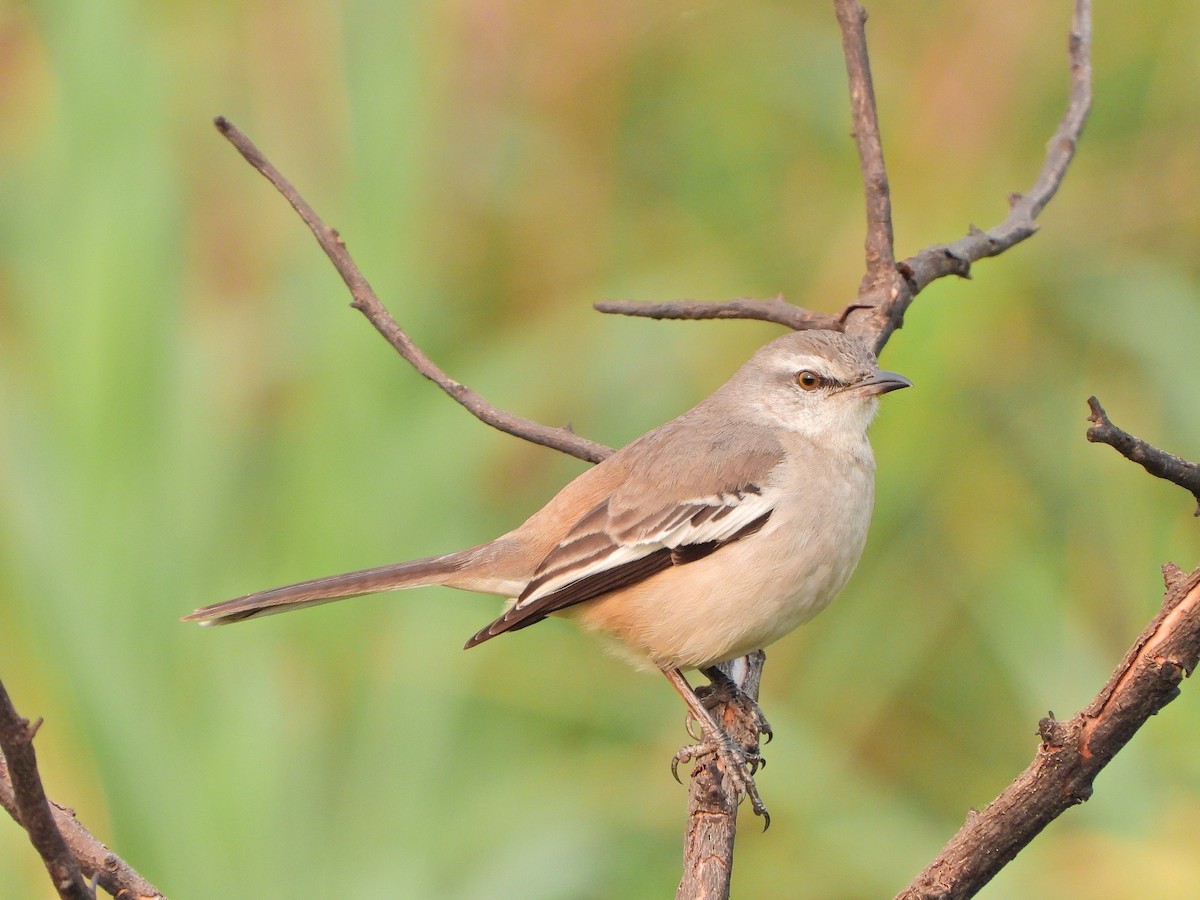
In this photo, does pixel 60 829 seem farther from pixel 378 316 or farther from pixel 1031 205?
pixel 1031 205

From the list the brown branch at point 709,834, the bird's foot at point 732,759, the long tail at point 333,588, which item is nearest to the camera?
the brown branch at point 709,834

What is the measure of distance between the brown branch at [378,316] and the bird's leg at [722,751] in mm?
797

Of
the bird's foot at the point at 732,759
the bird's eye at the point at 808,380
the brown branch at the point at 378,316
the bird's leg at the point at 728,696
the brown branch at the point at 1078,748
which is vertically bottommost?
the brown branch at the point at 1078,748

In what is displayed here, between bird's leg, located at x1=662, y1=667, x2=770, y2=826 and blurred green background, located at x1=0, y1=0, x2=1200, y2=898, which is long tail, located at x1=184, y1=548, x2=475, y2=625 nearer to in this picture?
blurred green background, located at x1=0, y1=0, x2=1200, y2=898

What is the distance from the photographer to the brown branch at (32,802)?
1630mm

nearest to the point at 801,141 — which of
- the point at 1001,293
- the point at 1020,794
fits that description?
the point at 1001,293

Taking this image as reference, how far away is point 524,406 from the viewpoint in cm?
511

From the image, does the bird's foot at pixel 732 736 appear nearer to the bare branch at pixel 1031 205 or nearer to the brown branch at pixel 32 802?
the bare branch at pixel 1031 205

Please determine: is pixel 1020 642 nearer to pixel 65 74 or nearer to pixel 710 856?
pixel 710 856

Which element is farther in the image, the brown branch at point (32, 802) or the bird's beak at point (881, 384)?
the bird's beak at point (881, 384)

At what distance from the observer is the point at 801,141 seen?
580 cm

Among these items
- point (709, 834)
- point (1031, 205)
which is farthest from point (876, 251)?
point (709, 834)

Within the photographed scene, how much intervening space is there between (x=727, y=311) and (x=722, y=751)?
1.30 meters

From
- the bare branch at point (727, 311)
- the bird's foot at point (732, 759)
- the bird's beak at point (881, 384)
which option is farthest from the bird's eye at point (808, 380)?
the bird's foot at point (732, 759)
